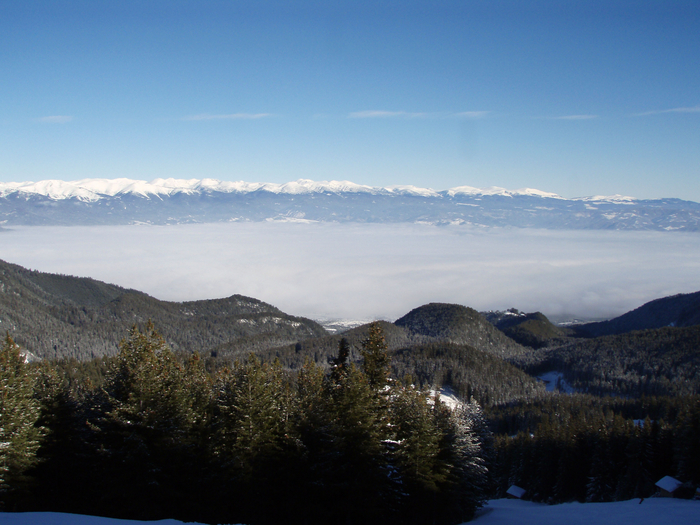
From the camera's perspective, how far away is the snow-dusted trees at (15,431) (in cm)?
2841

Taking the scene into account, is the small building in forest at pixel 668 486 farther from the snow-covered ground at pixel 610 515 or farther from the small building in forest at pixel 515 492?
the small building in forest at pixel 515 492

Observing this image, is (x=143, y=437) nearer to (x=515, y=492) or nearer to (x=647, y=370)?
(x=515, y=492)

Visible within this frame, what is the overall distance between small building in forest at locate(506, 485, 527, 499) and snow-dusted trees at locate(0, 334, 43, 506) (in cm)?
5527

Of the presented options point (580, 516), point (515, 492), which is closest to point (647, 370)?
point (515, 492)

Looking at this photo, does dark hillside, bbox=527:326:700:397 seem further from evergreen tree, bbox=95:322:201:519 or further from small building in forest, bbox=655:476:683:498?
evergreen tree, bbox=95:322:201:519

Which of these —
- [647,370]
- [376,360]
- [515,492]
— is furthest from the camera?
[647,370]

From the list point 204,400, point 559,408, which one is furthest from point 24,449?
point 559,408

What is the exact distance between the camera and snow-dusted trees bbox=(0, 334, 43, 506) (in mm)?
28406

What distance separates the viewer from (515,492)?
63938 millimetres

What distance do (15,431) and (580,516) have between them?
37319 mm

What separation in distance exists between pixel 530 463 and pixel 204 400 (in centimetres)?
5033

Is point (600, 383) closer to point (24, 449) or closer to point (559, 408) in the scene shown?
point (559, 408)

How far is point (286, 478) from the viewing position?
30.9 meters

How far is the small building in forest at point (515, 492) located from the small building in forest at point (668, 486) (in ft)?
61.4
